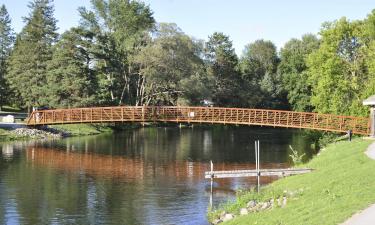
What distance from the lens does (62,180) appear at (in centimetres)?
3203

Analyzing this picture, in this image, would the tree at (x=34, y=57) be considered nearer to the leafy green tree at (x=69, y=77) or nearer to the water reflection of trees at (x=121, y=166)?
the leafy green tree at (x=69, y=77)

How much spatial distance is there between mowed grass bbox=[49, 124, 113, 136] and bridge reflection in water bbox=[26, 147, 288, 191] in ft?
61.6

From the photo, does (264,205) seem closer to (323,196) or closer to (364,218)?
(323,196)

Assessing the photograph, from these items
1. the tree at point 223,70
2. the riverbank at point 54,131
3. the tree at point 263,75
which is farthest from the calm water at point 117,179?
the tree at point 263,75

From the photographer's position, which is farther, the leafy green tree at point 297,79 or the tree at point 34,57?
the leafy green tree at point 297,79

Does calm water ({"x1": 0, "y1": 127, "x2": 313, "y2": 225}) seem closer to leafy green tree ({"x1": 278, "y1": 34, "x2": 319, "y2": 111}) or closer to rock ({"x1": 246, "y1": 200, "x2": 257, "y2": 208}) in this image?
rock ({"x1": 246, "y1": 200, "x2": 257, "y2": 208})

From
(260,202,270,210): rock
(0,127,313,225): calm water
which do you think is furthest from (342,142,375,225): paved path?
(0,127,313,225): calm water

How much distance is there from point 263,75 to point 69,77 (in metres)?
55.1

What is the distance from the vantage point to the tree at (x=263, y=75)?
9862cm

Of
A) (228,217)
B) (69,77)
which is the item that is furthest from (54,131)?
(228,217)

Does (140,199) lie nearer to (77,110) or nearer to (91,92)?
(77,110)

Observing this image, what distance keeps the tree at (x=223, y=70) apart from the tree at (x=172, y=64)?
1770 centimetres

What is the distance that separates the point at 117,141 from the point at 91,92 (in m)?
12.5

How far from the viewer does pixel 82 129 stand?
6756 cm
